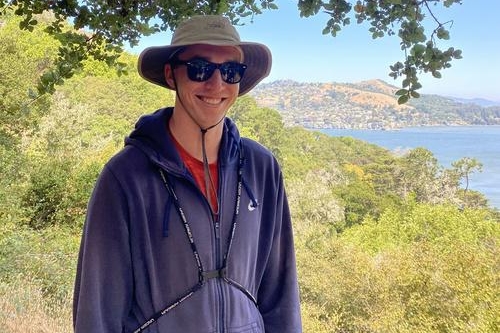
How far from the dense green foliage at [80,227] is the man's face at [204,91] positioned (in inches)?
32.1

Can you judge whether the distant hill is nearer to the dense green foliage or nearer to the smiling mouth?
the dense green foliage

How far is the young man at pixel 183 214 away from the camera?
2.99 ft

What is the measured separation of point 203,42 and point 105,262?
17.0 inches

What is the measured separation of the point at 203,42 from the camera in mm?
Result: 958

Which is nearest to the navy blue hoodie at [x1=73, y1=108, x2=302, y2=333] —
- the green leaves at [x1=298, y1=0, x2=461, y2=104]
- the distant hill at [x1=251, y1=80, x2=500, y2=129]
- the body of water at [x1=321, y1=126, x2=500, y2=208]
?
the green leaves at [x1=298, y1=0, x2=461, y2=104]

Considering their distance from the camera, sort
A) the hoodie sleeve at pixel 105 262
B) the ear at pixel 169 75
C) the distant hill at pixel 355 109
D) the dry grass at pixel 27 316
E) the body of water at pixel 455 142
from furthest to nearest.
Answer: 1. the body of water at pixel 455 142
2. the distant hill at pixel 355 109
3. the dry grass at pixel 27 316
4. the ear at pixel 169 75
5. the hoodie sleeve at pixel 105 262

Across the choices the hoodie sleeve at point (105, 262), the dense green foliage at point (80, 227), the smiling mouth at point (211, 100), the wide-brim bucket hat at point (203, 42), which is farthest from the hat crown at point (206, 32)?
the dense green foliage at point (80, 227)

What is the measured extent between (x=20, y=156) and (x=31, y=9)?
9.83m

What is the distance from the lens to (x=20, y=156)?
10664 millimetres

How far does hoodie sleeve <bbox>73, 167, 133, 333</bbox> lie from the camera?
902mm

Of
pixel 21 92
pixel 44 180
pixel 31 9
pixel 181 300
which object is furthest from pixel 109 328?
pixel 44 180

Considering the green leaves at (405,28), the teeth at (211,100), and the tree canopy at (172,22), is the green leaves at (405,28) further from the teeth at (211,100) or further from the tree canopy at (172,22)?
the teeth at (211,100)

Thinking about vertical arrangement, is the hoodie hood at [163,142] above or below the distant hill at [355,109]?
above

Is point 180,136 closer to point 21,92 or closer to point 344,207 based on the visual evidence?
point 21,92
